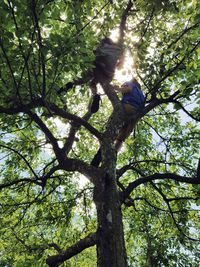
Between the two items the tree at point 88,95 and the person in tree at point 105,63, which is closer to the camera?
the tree at point 88,95

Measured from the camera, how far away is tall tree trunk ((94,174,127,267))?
362 cm

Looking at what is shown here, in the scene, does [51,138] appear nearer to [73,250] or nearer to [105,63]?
[73,250]

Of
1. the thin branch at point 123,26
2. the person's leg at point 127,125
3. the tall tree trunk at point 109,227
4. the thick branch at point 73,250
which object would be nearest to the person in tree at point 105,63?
the thin branch at point 123,26

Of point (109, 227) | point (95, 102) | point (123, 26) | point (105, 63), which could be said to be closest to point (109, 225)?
point (109, 227)

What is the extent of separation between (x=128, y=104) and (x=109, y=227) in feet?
9.71

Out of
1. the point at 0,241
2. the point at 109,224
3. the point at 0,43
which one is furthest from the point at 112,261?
the point at 0,241

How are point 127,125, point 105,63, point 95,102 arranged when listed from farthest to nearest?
point 105,63, point 95,102, point 127,125

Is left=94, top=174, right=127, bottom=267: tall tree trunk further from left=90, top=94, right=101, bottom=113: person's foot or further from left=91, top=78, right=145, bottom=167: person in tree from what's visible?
left=90, top=94, right=101, bottom=113: person's foot

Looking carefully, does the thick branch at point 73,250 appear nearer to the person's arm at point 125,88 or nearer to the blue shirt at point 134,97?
the blue shirt at point 134,97

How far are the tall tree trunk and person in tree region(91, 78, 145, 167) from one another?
140cm

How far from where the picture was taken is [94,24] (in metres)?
6.02

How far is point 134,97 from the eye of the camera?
630cm

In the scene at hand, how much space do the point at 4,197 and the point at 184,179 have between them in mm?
4719

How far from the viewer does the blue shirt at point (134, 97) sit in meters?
6.17
